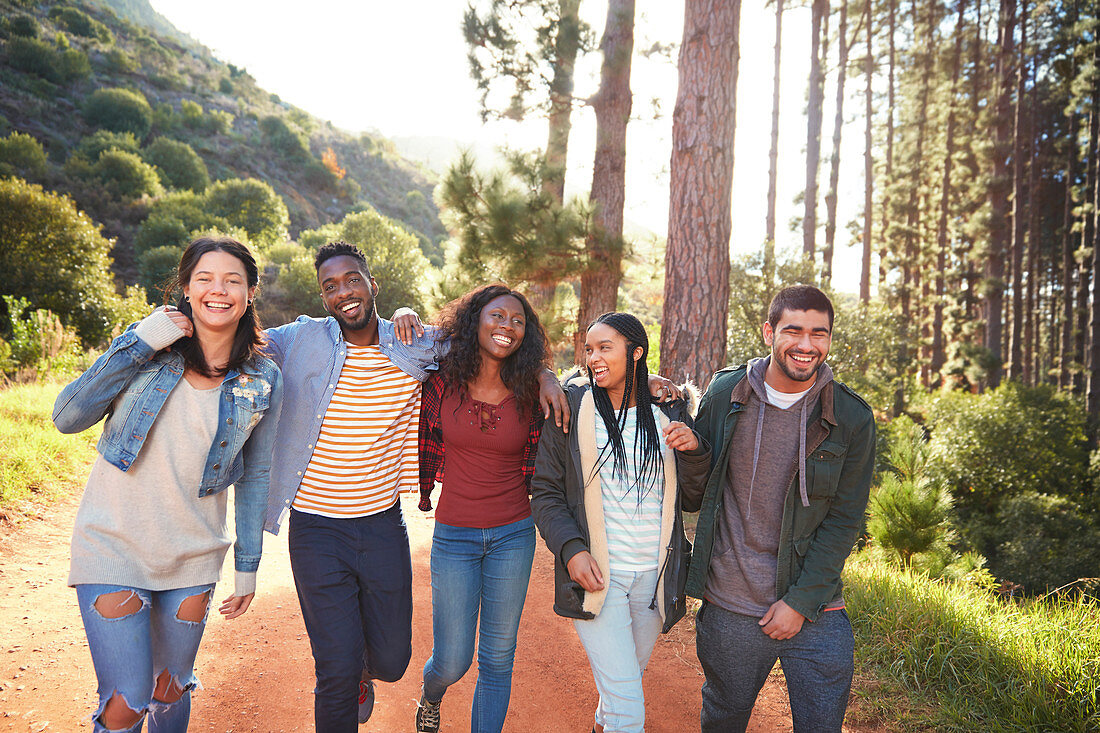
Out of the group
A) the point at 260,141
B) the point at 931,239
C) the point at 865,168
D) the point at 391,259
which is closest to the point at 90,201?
the point at 391,259

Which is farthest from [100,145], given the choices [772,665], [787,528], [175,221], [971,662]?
[971,662]

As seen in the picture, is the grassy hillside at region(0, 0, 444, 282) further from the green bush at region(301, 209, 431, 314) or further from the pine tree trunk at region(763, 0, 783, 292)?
the pine tree trunk at region(763, 0, 783, 292)

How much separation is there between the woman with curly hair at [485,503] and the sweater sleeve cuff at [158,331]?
1.15 meters

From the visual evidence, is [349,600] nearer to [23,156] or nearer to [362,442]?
[362,442]

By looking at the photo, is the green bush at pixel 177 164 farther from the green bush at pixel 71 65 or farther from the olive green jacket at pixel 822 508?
the olive green jacket at pixel 822 508

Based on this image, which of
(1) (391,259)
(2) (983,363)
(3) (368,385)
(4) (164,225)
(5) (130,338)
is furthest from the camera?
(4) (164,225)

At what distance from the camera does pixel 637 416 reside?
2830 millimetres

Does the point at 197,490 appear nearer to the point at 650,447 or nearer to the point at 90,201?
the point at 650,447

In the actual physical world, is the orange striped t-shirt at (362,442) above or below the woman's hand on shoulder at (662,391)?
below

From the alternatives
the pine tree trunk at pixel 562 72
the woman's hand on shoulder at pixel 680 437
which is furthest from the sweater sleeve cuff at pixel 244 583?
the pine tree trunk at pixel 562 72

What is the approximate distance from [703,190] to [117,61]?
5012 cm

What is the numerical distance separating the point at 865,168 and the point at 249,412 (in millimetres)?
21235

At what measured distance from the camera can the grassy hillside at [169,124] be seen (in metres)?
31.7

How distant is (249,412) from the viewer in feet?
8.29
